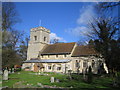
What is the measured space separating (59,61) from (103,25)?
15.1 metres

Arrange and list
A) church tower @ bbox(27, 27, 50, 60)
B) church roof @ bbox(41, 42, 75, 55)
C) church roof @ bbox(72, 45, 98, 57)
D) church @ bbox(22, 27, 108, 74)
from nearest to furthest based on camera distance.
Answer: church @ bbox(22, 27, 108, 74) → church roof @ bbox(72, 45, 98, 57) → church roof @ bbox(41, 42, 75, 55) → church tower @ bbox(27, 27, 50, 60)

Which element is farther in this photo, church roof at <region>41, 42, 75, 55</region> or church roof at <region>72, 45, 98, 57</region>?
church roof at <region>41, 42, 75, 55</region>

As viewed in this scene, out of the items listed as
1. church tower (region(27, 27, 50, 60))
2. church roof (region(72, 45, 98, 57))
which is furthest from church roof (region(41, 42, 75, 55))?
church tower (region(27, 27, 50, 60))

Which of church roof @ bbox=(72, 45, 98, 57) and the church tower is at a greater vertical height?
the church tower

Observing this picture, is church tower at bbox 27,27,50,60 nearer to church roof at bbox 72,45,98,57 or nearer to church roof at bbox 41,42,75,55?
church roof at bbox 41,42,75,55

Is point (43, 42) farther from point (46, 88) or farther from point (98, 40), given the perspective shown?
point (46, 88)

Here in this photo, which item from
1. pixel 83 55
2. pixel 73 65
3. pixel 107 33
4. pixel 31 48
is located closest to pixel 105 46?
pixel 107 33

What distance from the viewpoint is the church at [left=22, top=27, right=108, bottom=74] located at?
33031 millimetres

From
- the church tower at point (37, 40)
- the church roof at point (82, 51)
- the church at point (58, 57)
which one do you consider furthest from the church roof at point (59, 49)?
the church tower at point (37, 40)

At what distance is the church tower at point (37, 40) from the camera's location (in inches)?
1639

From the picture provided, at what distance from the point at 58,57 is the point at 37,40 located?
979cm

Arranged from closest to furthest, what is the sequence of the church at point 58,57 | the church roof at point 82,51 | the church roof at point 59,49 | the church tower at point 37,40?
1. the church at point 58,57
2. the church roof at point 82,51
3. the church roof at point 59,49
4. the church tower at point 37,40

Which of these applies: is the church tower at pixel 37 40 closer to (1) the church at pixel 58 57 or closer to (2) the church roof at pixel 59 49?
(1) the church at pixel 58 57

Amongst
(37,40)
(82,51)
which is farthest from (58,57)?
(37,40)
